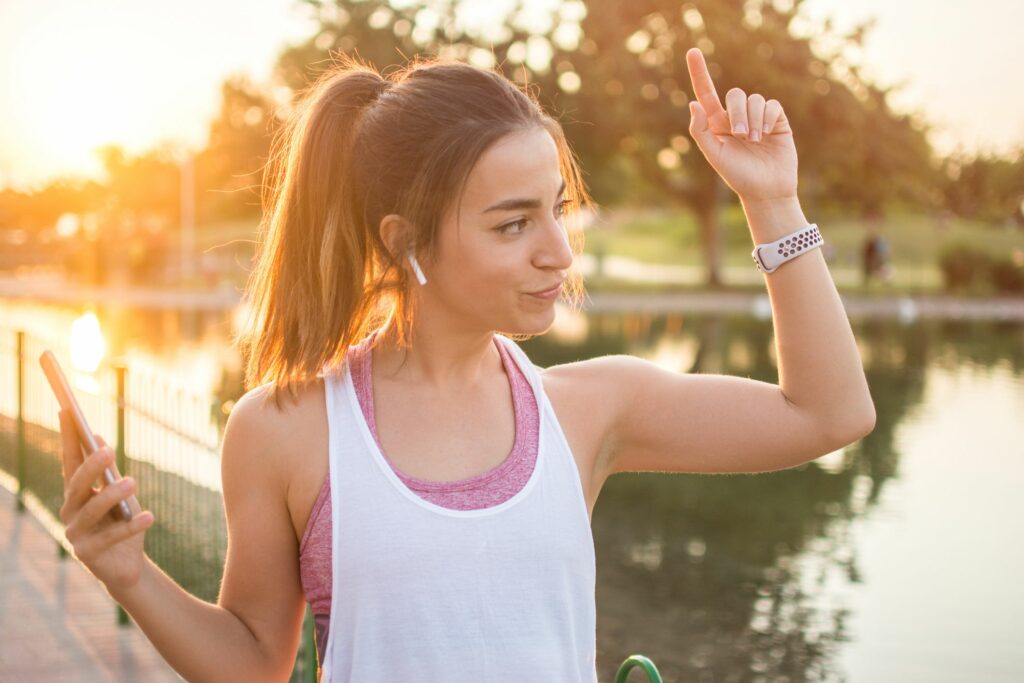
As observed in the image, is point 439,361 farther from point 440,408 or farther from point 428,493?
point 428,493

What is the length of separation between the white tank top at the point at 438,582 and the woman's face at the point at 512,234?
24 centimetres

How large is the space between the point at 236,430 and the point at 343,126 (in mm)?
438

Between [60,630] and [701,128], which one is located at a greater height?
[701,128]

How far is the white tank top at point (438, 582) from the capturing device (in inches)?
59.9

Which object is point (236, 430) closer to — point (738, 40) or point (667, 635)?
point (667, 635)

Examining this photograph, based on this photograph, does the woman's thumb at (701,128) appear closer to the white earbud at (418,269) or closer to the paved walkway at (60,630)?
the white earbud at (418,269)

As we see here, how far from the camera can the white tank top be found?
1521 mm

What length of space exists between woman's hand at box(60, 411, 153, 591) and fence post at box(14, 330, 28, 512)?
6325 millimetres

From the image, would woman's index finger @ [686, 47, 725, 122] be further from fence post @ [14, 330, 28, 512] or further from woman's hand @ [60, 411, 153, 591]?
fence post @ [14, 330, 28, 512]

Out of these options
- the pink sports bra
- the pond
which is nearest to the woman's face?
the pink sports bra

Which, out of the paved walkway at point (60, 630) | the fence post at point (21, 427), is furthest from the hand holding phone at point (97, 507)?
the fence post at point (21, 427)

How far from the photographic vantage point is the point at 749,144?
67.2 inches

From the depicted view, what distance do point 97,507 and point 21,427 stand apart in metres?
6.41

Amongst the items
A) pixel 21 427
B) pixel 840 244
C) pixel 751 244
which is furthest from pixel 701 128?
pixel 840 244
